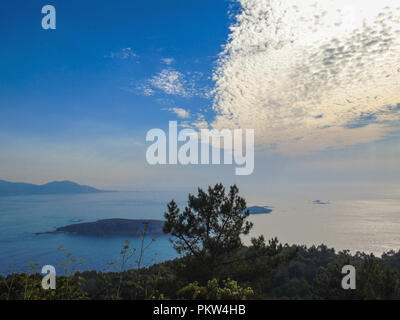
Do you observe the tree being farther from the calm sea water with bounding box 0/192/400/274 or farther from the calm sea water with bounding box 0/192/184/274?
the calm sea water with bounding box 0/192/184/274

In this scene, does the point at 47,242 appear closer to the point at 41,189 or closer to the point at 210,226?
the point at 210,226

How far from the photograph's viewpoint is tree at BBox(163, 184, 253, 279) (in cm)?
869

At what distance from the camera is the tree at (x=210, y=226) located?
28.5 ft

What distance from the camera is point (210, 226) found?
9.09 metres

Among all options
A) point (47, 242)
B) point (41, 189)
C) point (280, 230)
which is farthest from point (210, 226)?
point (41, 189)

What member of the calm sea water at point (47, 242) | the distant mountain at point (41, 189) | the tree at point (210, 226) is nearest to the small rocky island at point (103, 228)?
the calm sea water at point (47, 242)

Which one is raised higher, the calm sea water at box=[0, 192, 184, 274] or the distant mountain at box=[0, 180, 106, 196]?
the distant mountain at box=[0, 180, 106, 196]

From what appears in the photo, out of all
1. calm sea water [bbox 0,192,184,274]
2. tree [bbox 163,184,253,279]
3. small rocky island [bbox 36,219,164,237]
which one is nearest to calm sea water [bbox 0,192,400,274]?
calm sea water [bbox 0,192,184,274]

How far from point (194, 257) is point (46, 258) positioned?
1464 centimetres

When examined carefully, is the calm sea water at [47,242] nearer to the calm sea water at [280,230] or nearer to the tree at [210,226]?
the calm sea water at [280,230]

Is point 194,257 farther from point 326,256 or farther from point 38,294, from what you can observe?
point 326,256

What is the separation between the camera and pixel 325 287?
9.03 meters
